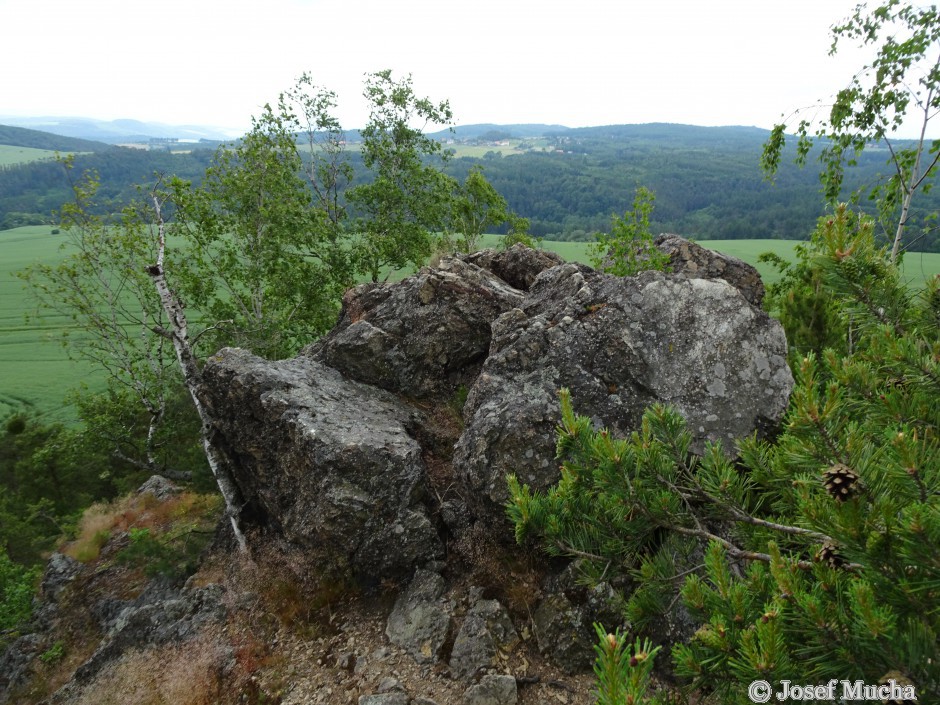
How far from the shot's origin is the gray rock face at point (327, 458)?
9992mm

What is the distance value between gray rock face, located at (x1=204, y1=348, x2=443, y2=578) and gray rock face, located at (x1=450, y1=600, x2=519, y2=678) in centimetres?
159

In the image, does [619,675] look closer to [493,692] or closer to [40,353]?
[493,692]

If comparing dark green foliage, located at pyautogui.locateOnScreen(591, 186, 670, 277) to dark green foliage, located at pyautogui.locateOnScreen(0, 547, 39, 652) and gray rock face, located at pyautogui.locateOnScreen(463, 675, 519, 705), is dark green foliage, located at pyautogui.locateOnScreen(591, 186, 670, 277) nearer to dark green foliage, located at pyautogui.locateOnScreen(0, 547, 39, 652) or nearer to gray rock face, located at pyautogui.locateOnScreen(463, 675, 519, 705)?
gray rock face, located at pyautogui.locateOnScreen(463, 675, 519, 705)

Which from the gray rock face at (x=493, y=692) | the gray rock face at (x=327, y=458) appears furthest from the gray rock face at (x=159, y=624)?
the gray rock face at (x=493, y=692)

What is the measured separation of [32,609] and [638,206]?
20.2 meters

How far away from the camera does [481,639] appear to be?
8.54 m

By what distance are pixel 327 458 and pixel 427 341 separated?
4.01m

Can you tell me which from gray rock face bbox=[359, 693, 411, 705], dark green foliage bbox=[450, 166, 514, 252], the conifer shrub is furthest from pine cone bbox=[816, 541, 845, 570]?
dark green foliage bbox=[450, 166, 514, 252]

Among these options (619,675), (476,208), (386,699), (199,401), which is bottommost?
(386,699)

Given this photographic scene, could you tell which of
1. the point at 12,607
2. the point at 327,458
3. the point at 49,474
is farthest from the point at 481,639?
the point at 49,474

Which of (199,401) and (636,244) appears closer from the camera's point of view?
(199,401)

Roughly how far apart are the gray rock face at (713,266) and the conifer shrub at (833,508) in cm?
1015

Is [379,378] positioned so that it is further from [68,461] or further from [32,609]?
[68,461]

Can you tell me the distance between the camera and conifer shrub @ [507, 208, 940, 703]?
9.59 feet
